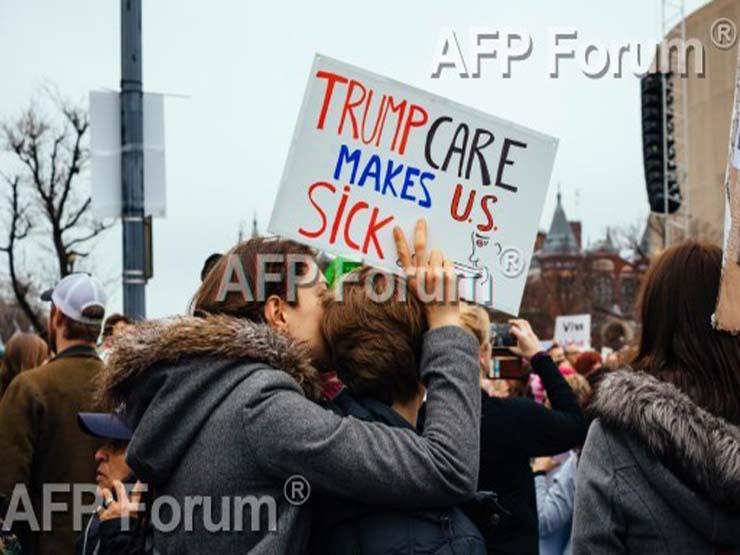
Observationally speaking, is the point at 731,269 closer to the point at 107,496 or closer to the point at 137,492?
the point at 137,492

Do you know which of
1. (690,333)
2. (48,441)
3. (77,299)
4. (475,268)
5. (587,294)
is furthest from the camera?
→ (587,294)

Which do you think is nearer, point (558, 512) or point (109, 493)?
point (109, 493)

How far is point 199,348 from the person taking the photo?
2590 mm

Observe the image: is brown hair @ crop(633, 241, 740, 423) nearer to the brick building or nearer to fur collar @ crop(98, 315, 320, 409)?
fur collar @ crop(98, 315, 320, 409)

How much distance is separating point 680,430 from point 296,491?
2.94 ft

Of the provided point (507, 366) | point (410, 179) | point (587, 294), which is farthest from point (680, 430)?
point (587, 294)

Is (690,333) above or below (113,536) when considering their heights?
above

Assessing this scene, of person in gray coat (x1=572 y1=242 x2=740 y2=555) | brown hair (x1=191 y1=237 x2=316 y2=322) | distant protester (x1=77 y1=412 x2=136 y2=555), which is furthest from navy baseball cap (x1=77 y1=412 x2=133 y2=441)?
person in gray coat (x1=572 y1=242 x2=740 y2=555)

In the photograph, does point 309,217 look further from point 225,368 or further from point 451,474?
point 451,474

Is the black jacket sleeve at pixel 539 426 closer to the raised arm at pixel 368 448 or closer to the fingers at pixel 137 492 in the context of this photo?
the fingers at pixel 137 492

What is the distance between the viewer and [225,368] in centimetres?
259

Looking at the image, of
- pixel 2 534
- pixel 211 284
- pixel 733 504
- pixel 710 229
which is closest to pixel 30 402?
pixel 2 534

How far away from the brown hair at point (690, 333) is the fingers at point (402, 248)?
61 centimetres

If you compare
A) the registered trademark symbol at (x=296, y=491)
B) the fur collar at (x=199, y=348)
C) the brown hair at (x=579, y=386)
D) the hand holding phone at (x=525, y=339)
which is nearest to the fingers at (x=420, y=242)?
the fur collar at (x=199, y=348)
